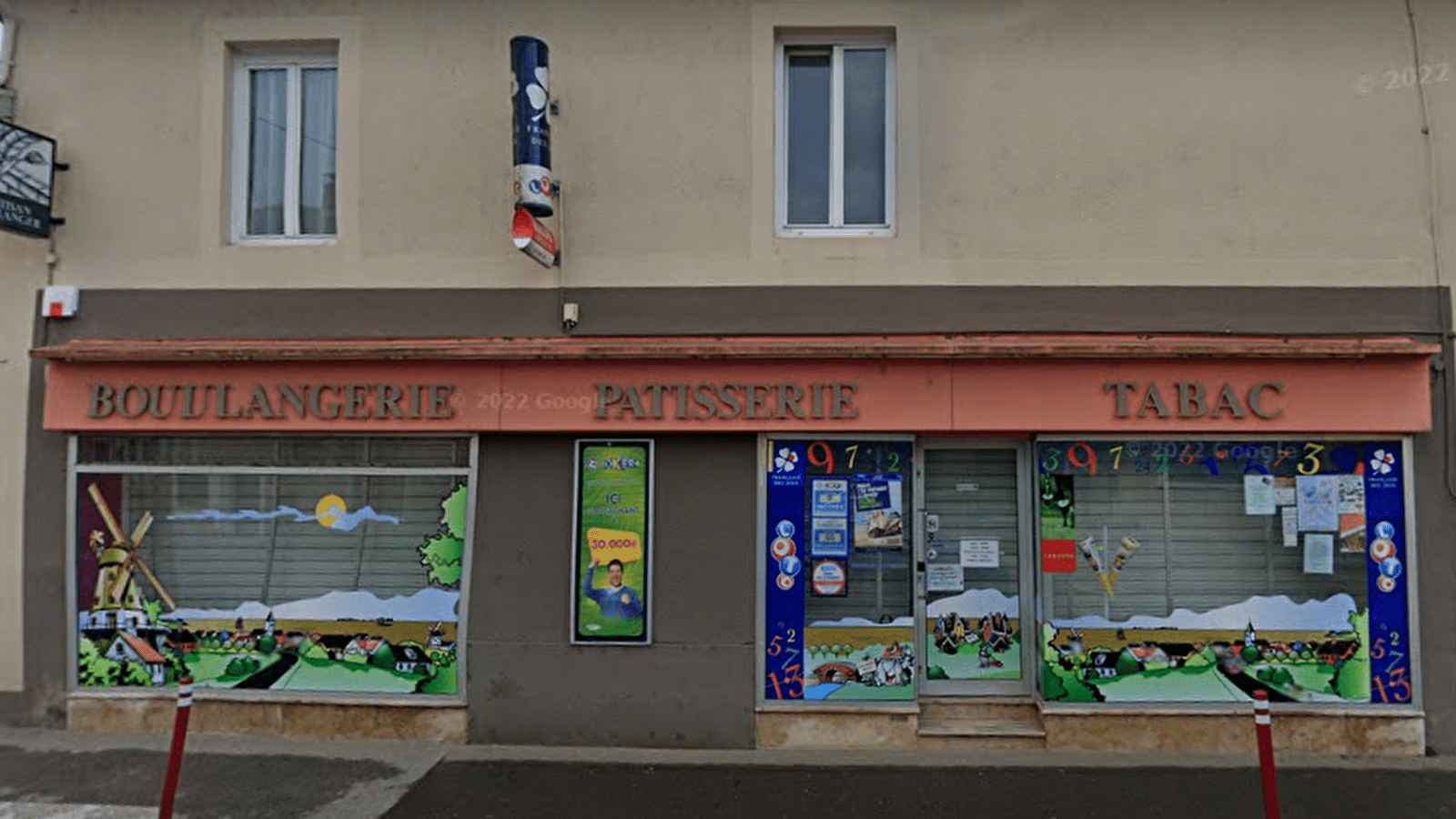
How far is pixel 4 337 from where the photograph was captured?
6.61 metres

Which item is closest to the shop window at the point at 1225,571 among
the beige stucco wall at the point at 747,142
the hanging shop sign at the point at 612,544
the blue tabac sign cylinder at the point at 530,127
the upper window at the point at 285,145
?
the beige stucco wall at the point at 747,142

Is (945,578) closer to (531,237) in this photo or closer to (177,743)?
(531,237)

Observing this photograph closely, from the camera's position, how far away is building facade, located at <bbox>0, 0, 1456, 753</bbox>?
6.11m

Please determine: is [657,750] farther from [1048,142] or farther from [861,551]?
[1048,142]

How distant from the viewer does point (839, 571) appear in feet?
20.8

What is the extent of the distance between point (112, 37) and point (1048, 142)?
7334 millimetres

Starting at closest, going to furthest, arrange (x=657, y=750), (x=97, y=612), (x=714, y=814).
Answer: (x=714, y=814)
(x=657, y=750)
(x=97, y=612)

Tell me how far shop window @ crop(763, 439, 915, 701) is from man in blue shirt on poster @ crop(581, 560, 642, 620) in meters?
0.98

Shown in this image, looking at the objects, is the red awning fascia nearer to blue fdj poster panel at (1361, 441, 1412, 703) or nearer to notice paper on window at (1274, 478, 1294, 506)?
blue fdj poster panel at (1361, 441, 1412, 703)

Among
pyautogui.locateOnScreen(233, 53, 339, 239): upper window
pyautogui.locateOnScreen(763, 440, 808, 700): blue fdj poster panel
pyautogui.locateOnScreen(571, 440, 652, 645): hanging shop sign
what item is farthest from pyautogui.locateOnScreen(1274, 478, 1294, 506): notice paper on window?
pyautogui.locateOnScreen(233, 53, 339, 239): upper window

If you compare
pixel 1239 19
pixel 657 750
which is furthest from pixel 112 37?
pixel 1239 19

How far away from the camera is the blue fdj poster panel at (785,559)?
6.23 meters

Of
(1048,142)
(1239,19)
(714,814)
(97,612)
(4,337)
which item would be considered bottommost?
(714,814)

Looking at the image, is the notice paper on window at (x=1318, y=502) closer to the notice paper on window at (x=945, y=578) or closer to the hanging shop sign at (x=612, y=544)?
the notice paper on window at (x=945, y=578)
